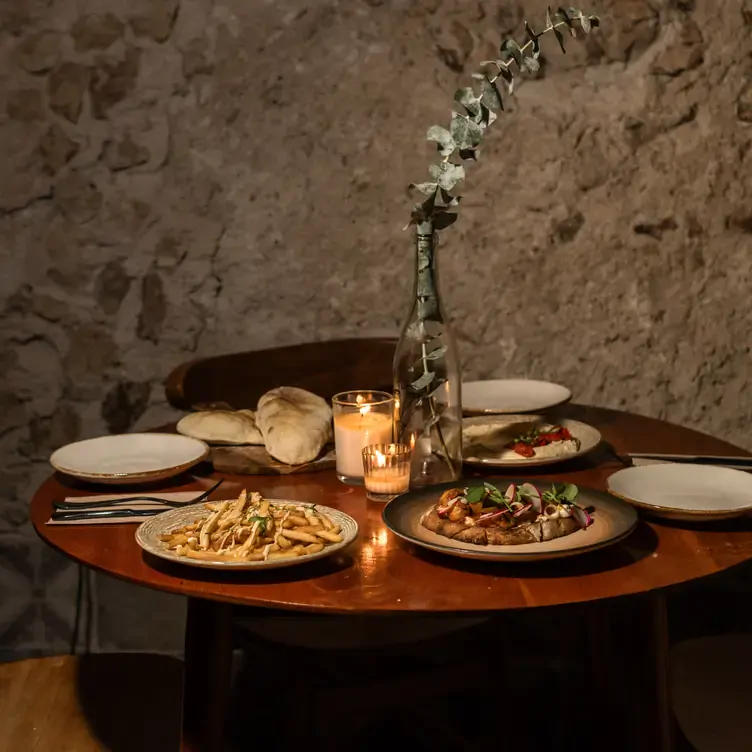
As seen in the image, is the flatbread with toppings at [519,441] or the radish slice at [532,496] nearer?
the radish slice at [532,496]

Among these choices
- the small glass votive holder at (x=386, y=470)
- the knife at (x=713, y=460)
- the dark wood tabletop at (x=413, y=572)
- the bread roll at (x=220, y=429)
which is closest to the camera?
the dark wood tabletop at (x=413, y=572)

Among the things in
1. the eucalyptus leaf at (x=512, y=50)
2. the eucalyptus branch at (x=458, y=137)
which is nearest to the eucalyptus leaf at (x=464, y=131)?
the eucalyptus branch at (x=458, y=137)

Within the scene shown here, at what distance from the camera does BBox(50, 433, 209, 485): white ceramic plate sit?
151cm

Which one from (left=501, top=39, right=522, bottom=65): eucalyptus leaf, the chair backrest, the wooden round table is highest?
(left=501, top=39, right=522, bottom=65): eucalyptus leaf

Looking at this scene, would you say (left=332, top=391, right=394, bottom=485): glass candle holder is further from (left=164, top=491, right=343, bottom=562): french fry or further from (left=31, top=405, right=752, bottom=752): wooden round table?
(left=164, top=491, right=343, bottom=562): french fry

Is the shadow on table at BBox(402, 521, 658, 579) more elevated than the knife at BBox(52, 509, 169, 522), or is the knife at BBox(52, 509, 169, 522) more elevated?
the knife at BBox(52, 509, 169, 522)

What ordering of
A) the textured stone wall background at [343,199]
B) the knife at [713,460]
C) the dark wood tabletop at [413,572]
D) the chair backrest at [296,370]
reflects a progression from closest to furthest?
the dark wood tabletop at [413,572]
the knife at [713,460]
the chair backrest at [296,370]
the textured stone wall background at [343,199]

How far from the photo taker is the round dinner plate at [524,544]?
1.15m

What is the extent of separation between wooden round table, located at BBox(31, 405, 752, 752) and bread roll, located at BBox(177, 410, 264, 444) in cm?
11

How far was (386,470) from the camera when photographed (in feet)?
4.72

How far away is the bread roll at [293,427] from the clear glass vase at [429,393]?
17 centimetres

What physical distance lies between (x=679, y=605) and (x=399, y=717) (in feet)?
2.50

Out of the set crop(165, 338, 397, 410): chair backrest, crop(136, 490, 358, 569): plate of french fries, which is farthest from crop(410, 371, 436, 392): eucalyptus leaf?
crop(165, 338, 397, 410): chair backrest

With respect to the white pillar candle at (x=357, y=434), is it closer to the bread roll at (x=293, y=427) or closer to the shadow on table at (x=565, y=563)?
the bread roll at (x=293, y=427)
